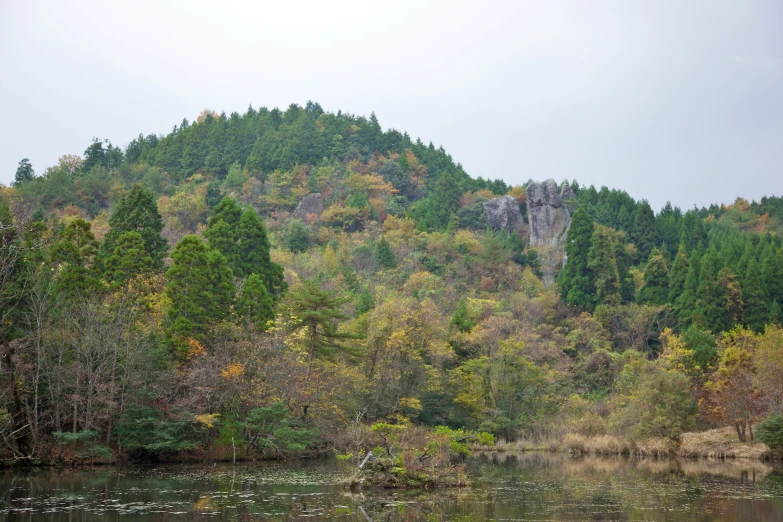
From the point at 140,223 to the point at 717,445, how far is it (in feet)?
111

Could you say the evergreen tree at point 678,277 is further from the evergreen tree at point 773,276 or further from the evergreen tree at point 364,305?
the evergreen tree at point 364,305

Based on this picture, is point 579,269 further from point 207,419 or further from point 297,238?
point 207,419

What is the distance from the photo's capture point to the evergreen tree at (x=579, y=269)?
65250mm

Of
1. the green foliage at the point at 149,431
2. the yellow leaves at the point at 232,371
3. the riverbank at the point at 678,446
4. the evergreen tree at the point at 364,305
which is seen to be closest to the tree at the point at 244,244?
the evergreen tree at the point at 364,305

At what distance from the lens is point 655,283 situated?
6350 cm

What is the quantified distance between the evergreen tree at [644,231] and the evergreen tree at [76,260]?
5945 cm

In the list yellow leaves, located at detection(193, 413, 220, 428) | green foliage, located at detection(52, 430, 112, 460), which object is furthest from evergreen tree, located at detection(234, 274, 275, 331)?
green foliage, located at detection(52, 430, 112, 460)

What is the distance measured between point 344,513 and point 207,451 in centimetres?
1750

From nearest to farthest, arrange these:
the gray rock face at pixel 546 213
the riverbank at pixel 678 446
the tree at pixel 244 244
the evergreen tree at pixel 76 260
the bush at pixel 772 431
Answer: the bush at pixel 772 431
the evergreen tree at pixel 76 260
the riverbank at pixel 678 446
the tree at pixel 244 244
the gray rock face at pixel 546 213

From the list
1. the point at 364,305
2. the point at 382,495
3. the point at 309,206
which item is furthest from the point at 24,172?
the point at 382,495

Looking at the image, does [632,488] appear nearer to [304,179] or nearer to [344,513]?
[344,513]

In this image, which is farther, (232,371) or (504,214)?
(504,214)

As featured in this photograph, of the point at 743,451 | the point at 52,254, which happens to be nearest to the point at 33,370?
the point at 52,254

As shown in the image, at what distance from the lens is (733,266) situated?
59250mm
